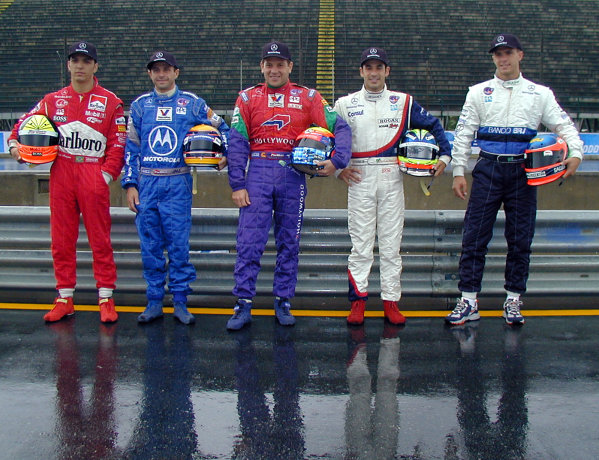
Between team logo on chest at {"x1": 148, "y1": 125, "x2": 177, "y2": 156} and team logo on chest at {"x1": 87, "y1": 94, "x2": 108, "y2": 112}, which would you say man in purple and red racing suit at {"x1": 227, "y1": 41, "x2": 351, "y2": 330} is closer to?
team logo on chest at {"x1": 148, "y1": 125, "x2": 177, "y2": 156}

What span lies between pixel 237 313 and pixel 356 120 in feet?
5.47

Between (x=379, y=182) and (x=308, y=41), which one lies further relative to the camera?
(x=308, y=41)

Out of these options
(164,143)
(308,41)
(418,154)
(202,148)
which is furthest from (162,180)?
(308,41)

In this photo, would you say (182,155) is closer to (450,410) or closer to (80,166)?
(80,166)

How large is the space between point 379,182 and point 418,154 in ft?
1.15

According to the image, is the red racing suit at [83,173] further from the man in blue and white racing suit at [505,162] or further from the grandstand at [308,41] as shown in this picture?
the grandstand at [308,41]

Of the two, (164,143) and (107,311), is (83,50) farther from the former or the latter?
(107,311)

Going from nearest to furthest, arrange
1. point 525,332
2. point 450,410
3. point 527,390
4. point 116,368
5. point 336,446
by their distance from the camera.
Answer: point 336,446, point 450,410, point 527,390, point 116,368, point 525,332

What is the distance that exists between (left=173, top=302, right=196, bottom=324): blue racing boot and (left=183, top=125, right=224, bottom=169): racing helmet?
1058mm

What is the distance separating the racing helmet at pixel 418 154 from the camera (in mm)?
4207

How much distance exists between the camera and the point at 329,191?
410 inches

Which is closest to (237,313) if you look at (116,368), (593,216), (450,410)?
(116,368)

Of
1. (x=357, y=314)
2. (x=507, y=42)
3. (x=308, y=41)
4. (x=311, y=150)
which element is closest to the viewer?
(x=311, y=150)

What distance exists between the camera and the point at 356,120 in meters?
4.40
